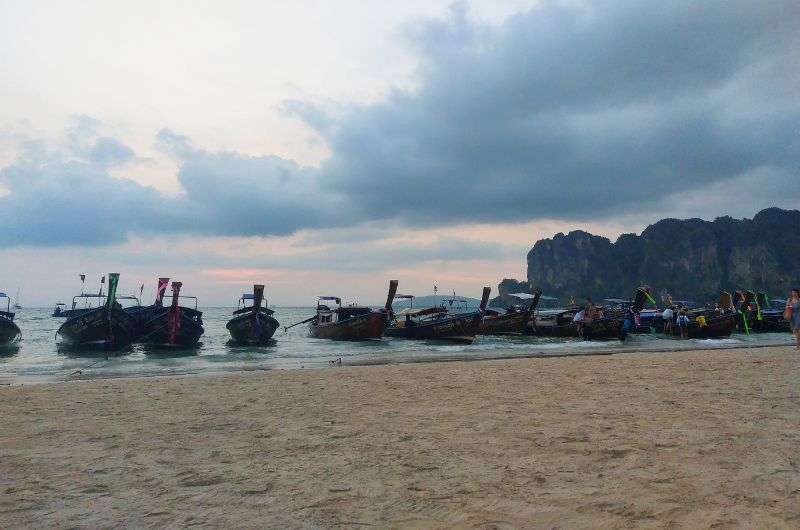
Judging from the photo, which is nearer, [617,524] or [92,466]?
[617,524]

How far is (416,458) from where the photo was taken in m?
5.61

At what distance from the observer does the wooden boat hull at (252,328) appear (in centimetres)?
3291

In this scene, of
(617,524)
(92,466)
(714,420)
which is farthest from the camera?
(714,420)

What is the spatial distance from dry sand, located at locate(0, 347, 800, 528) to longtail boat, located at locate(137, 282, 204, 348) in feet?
66.7

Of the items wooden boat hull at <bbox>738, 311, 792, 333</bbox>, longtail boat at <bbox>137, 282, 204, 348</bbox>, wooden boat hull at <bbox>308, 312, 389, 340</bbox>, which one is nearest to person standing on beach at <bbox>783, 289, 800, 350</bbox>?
wooden boat hull at <bbox>308, 312, 389, 340</bbox>

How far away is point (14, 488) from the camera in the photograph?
4906 millimetres

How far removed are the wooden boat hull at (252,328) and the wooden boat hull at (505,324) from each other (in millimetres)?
18206

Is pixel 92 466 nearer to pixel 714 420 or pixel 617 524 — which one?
pixel 617 524

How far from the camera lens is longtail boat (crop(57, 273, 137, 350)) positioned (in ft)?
93.9

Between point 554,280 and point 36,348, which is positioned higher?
point 554,280

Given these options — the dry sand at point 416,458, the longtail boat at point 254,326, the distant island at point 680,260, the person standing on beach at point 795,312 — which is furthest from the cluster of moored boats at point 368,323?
the distant island at point 680,260

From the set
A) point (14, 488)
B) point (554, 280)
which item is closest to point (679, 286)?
point (554, 280)

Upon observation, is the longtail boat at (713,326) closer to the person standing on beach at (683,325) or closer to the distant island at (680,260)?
the person standing on beach at (683,325)

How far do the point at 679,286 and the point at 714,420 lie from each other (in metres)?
178
